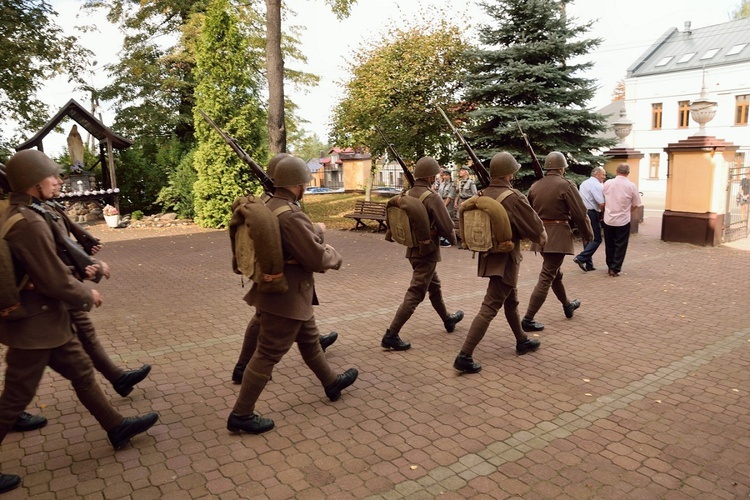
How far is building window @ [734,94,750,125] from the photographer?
108 feet

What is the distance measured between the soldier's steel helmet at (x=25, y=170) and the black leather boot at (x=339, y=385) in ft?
8.79

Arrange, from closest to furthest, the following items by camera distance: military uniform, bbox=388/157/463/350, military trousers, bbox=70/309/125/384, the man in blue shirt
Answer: military trousers, bbox=70/309/125/384
military uniform, bbox=388/157/463/350
the man in blue shirt

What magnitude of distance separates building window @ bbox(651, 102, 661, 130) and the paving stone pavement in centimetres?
3404

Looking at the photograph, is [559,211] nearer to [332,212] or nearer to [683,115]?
[332,212]

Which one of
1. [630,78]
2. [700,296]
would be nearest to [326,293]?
[700,296]

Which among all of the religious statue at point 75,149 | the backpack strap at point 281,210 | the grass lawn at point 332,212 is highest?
the religious statue at point 75,149

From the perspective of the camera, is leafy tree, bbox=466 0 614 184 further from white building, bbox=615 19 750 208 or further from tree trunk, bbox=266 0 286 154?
white building, bbox=615 19 750 208

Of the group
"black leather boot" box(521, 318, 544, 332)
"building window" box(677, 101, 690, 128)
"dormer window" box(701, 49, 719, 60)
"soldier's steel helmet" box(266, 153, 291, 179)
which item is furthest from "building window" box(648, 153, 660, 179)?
"soldier's steel helmet" box(266, 153, 291, 179)

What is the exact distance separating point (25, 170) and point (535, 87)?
12.4 metres

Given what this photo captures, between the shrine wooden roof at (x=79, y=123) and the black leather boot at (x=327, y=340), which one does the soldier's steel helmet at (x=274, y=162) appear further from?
the shrine wooden roof at (x=79, y=123)

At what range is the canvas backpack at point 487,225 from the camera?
5047 millimetres

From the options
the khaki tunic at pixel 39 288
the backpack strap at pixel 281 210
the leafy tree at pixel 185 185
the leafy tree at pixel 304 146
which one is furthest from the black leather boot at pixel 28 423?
the leafy tree at pixel 304 146

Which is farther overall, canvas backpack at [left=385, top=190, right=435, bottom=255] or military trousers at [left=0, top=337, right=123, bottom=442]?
canvas backpack at [left=385, top=190, right=435, bottom=255]

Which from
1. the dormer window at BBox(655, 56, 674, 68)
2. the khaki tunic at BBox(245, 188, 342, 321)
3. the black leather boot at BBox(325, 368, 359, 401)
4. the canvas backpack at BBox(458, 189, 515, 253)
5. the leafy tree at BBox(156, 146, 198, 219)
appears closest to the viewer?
the khaki tunic at BBox(245, 188, 342, 321)
